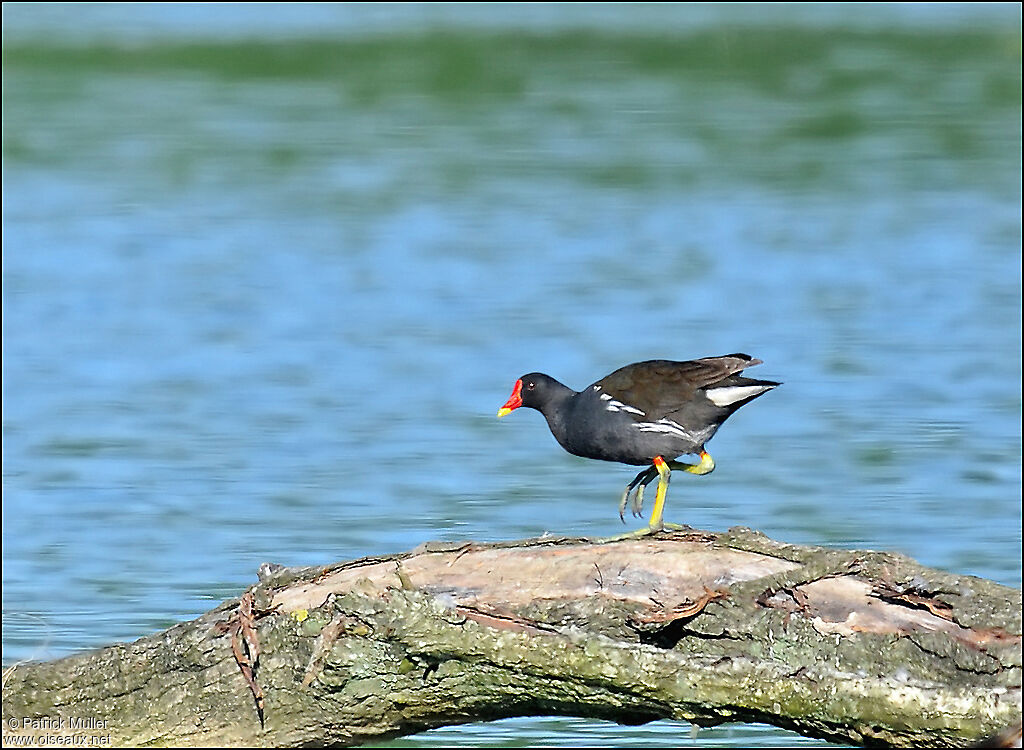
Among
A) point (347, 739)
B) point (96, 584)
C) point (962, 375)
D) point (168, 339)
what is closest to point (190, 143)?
point (168, 339)

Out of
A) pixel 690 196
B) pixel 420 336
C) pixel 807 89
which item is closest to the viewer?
pixel 420 336

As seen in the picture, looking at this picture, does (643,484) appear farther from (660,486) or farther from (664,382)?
(664,382)

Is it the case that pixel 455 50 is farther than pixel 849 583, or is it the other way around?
pixel 455 50

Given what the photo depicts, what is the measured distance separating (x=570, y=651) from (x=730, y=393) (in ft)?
6.29

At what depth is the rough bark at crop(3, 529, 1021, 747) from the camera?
A: 4688mm

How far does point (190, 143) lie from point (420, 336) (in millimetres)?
9546

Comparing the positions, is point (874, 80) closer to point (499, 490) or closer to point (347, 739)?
point (499, 490)

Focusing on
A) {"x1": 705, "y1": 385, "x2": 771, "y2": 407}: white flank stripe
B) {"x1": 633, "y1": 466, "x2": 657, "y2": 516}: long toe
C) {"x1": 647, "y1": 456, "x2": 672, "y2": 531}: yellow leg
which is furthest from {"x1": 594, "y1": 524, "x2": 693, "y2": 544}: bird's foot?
{"x1": 633, "y1": 466, "x2": 657, "y2": 516}: long toe

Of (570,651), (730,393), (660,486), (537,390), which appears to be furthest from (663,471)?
(570,651)

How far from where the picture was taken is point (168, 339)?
12.7m

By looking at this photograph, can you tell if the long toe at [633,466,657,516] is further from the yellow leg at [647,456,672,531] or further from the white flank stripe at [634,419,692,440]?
the white flank stripe at [634,419,692,440]

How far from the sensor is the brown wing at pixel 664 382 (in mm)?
6371

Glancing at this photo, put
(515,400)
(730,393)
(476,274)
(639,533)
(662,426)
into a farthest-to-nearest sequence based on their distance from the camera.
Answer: (476,274) → (515,400) → (730,393) → (662,426) → (639,533)

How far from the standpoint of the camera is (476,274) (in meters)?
14.6
